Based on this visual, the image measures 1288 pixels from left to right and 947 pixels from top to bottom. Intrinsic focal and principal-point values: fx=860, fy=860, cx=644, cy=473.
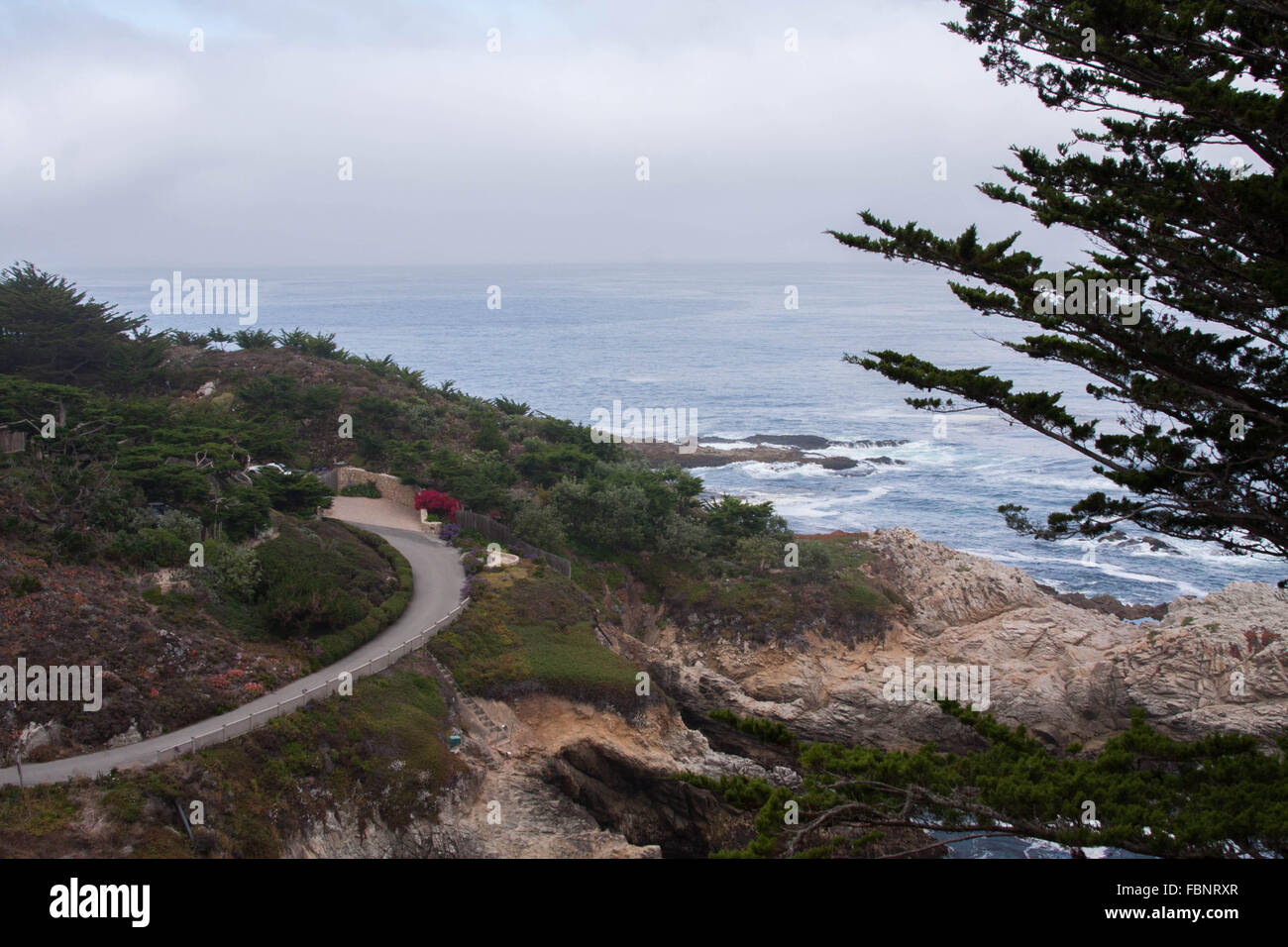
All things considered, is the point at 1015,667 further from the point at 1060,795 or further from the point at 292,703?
the point at 292,703

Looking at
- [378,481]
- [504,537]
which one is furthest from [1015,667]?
[378,481]

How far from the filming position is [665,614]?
33688mm

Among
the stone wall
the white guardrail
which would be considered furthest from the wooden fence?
the white guardrail

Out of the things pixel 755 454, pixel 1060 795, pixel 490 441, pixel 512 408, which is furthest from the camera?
pixel 755 454

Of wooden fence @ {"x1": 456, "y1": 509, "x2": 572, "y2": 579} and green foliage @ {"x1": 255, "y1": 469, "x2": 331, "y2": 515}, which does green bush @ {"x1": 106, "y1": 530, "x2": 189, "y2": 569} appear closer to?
green foliage @ {"x1": 255, "y1": 469, "x2": 331, "y2": 515}

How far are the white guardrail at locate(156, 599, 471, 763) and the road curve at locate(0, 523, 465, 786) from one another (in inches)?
10.1

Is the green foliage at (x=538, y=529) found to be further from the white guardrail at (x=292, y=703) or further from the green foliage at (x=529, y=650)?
the white guardrail at (x=292, y=703)

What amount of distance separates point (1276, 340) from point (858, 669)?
20830 millimetres

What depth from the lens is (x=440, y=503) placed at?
36.3m

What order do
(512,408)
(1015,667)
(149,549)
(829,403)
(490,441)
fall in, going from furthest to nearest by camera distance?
(829,403) → (512,408) → (490,441) → (1015,667) → (149,549)

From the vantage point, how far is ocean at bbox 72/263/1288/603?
5112 centimetres

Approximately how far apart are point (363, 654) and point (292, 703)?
12.1ft
